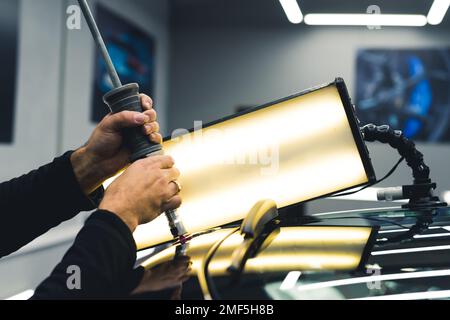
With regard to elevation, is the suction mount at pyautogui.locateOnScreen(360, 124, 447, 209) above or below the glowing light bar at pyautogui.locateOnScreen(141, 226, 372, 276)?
above

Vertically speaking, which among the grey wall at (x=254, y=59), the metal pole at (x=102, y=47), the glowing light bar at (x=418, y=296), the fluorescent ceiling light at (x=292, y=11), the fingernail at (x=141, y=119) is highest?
the fluorescent ceiling light at (x=292, y=11)

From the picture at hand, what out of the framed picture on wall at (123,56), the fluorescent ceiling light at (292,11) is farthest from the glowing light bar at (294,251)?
the fluorescent ceiling light at (292,11)

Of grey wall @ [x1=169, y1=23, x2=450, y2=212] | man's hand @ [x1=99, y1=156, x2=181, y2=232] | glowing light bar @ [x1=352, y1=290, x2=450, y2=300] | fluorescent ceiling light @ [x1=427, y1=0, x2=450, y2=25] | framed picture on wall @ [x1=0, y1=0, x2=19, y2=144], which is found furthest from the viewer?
grey wall @ [x1=169, y1=23, x2=450, y2=212]

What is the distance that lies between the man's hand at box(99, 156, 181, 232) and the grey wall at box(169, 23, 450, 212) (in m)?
3.27

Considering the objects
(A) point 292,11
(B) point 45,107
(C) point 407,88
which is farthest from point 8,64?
(C) point 407,88

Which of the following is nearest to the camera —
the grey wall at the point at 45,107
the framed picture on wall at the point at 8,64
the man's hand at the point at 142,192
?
the man's hand at the point at 142,192

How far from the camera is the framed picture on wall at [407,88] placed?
11.5 feet

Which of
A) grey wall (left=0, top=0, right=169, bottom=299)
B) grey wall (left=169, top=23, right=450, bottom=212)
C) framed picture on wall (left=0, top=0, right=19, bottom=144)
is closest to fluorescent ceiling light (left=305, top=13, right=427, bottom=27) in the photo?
grey wall (left=169, top=23, right=450, bottom=212)

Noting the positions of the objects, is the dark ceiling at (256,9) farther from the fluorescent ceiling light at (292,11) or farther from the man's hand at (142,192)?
the man's hand at (142,192)

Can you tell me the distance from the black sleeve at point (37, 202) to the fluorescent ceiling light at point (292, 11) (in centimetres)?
A: 247

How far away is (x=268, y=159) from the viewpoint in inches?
21.7

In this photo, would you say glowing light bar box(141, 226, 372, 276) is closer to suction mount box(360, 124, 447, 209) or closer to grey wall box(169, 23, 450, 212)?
suction mount box(360, 124, 447, 209)

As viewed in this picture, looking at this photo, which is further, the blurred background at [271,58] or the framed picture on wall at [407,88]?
the framed picture on wall at [407,88]

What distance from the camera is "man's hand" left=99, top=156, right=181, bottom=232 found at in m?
0.45
